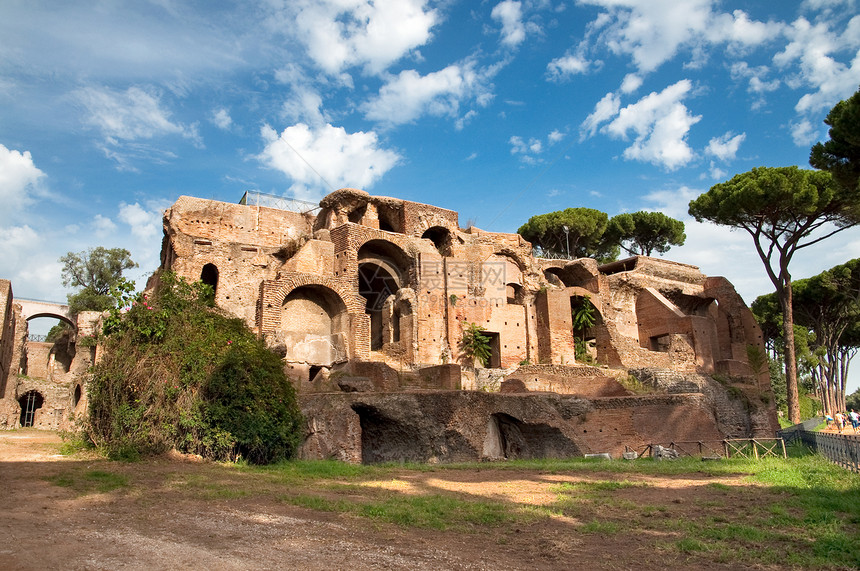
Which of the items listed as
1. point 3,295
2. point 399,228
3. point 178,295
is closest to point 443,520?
point 178,295

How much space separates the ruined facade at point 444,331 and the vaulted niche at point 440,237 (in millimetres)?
107

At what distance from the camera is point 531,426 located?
1789 centimetres

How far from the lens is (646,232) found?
152ft

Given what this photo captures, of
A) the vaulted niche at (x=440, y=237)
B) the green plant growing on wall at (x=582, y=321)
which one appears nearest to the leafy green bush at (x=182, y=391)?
the vaulted niche at (x=440, y=237)

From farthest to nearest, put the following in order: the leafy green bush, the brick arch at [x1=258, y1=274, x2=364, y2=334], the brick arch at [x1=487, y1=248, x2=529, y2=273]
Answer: the brick arch at [x1=487, y1=248, x2=529, y2=273], the brick arch at [x1=258, y1=274, x2=364, y2=334], the leafy green bush

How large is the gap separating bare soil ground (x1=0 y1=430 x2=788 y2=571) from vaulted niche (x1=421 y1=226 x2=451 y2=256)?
66.6 feet

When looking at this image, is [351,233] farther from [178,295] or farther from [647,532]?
[647,532]

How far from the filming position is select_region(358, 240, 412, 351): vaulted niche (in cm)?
2612

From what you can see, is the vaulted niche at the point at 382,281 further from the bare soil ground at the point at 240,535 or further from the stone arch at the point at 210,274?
the bare soil ground at the point at 240,535

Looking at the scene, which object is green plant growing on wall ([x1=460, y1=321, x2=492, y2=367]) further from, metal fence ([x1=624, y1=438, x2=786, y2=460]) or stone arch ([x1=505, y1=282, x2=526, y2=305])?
metal fence ([x1=624, y1=438, x2=786, y2=460])

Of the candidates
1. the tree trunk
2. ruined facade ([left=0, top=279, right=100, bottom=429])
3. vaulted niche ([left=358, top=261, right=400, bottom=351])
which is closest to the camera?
vaulted niche ([left=358, top=261, right=400, bottom=351])

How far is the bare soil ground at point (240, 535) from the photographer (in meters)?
5.39

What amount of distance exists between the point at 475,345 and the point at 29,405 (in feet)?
74.1

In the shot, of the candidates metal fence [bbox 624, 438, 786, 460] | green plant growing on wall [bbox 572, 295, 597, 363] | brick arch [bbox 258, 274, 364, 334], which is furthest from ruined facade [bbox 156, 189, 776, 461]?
metal fence [bbox 624, 438, 786, 460]
